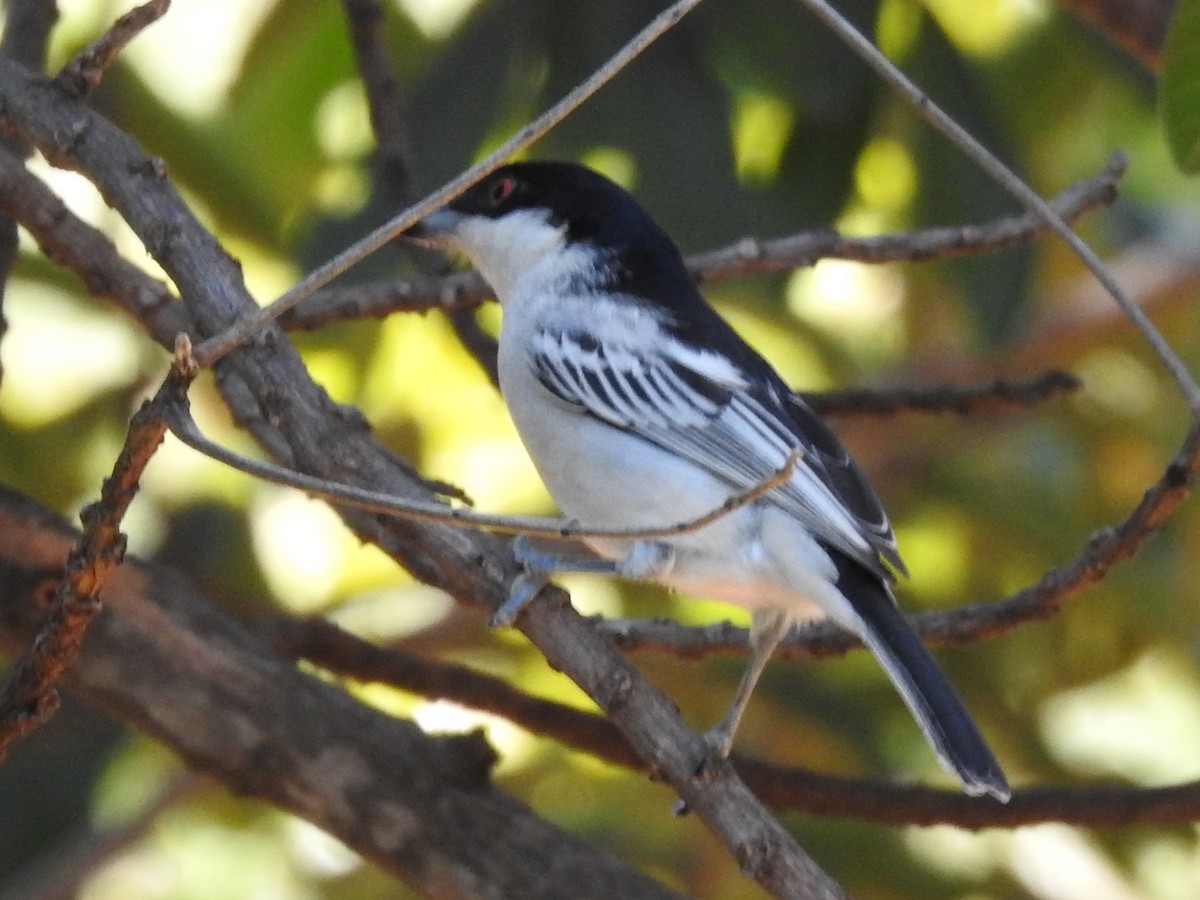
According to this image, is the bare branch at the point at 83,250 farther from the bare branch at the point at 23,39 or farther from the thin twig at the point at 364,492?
the thin twig at the point at 364,492

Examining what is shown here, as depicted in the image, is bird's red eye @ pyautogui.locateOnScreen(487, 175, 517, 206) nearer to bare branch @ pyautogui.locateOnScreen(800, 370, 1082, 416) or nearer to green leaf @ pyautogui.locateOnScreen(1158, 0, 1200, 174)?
bare branch @ pyautogui.locateOnScreen(800, 370, 1082, 416)

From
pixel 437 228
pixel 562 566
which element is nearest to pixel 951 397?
pixel 437 228

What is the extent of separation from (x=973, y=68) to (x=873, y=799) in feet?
6.27

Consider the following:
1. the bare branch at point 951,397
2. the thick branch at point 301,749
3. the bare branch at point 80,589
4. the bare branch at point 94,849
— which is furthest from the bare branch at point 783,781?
the bare branch at point 80,589

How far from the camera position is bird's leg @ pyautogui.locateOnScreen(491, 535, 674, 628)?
98.6 inches

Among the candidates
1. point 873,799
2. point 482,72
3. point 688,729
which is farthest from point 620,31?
point 688,729

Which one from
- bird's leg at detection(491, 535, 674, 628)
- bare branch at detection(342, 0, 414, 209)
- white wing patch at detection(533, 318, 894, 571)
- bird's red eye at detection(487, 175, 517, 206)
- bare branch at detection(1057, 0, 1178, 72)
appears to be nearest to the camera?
bird's leg at detection(491, 535, 674, 628)

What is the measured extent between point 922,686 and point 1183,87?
103 cm

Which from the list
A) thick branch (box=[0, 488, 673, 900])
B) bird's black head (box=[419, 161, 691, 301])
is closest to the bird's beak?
bird's black head (box=[419, 161, 691, 301])

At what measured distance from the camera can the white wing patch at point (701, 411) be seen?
10.1 feet

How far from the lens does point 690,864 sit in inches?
197

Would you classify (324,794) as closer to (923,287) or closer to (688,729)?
(688,729)

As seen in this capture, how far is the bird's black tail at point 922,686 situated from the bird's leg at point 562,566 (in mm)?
329

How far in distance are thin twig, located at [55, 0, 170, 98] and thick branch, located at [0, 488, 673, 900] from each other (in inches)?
46.2
